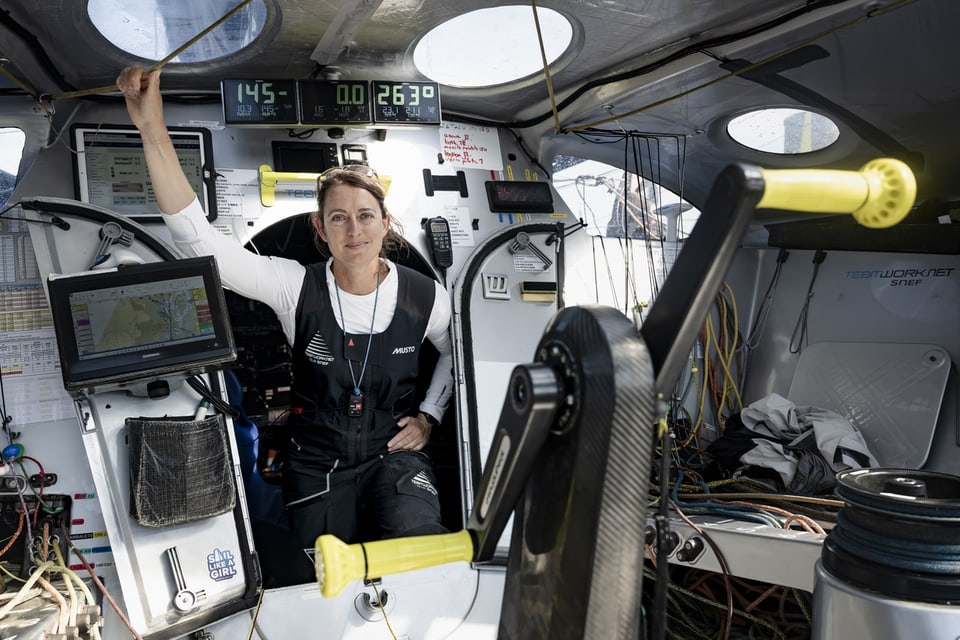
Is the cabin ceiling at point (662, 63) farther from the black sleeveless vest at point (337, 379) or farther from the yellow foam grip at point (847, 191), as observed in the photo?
the yellow foam grip at point (847, 191)

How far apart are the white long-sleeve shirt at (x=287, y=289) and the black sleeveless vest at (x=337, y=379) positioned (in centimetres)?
4

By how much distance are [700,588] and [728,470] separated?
631 mm

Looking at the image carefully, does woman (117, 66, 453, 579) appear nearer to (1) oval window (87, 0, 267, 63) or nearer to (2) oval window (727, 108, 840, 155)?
(1) oval window (87, 0, 267, 63)

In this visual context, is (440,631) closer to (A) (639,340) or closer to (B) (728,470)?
(B) (728,470)

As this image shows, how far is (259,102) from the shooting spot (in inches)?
126

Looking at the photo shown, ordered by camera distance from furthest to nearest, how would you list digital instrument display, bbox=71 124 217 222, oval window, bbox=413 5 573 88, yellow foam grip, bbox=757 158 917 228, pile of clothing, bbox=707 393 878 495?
pile of clothing, bbox=707 393 878 495 < digital instrument display, bbox=71 124 217 222 < oval window, bbox=413 5 573 88 < yellow foam grip, bbox=757 158 917 228

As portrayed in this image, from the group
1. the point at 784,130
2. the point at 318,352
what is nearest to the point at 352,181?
the point at 318,352

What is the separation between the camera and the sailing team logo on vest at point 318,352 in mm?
3094

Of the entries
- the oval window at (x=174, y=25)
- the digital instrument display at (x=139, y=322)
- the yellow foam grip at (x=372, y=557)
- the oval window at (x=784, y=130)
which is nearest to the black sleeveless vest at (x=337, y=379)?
the digital instrument display at (x=139, y=322)

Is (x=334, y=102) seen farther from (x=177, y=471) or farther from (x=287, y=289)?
(x=177, y=471)

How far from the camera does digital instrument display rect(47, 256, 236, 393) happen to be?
8.73ft

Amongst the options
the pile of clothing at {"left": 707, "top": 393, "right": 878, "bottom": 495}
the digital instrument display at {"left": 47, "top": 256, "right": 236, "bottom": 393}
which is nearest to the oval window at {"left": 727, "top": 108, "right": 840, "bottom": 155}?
the pile of clothing at {"left": 707, "top": 393, "right": 878, "bottom": 495}

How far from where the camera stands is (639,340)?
97 centimetres

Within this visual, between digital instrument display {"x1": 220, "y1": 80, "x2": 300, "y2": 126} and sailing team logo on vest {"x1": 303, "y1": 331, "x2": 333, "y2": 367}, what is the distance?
954 mm
